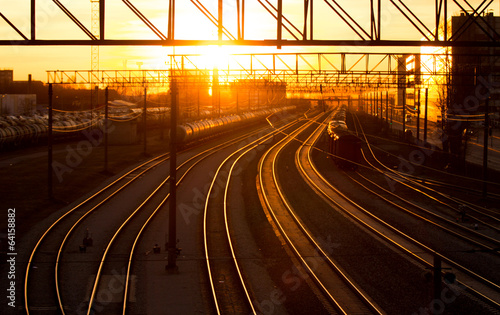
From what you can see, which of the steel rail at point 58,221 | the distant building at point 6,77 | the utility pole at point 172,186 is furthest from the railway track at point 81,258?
the distant building at point 6,77

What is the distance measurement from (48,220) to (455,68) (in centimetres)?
3290

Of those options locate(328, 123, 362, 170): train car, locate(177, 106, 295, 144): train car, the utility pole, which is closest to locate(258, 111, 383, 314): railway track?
the utility pole

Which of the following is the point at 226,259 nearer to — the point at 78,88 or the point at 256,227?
the point at 256,227

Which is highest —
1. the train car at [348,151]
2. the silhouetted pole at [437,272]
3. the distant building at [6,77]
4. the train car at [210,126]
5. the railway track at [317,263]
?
the distant building at [6,77]

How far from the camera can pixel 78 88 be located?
3910 inches

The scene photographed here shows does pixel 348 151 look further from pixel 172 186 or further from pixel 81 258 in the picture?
pixel 81 258

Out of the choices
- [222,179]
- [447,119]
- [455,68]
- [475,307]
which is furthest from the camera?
[455,68]

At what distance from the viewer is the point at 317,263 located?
1497 centimetres

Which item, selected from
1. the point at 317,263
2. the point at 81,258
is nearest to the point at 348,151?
the point at 317,263

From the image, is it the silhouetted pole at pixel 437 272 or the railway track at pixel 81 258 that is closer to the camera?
the silhouetted pole at pixel 437 272

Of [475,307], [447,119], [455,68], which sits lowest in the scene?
[475,307]

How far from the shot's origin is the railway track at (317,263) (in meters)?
11.8

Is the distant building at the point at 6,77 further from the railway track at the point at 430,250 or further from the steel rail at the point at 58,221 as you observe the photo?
the railway track at the point at 430,250

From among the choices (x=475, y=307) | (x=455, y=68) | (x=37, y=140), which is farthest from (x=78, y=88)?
(x=475, y=307)
